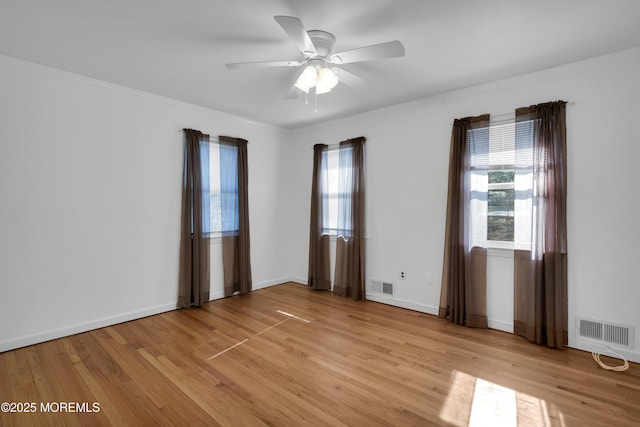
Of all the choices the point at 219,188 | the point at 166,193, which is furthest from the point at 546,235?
the point at 166,193

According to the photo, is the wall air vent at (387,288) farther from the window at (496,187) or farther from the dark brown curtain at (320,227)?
the window at (496,187)

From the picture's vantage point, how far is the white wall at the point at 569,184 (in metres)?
2.67

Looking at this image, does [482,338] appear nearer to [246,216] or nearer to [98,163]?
[246,216]

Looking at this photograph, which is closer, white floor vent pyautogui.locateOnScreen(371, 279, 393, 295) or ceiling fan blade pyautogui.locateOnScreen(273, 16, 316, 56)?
ceiling fan blade pyautogui.locateOnScreen(273, 16, 316, 56)

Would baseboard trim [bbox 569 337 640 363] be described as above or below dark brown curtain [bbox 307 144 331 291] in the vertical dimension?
below

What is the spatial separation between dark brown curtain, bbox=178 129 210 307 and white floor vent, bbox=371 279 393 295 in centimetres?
244

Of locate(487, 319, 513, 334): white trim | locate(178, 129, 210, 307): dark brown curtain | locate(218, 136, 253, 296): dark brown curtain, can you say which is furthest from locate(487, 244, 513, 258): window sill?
locate(178, 129, 210, 307): dark brown curtain

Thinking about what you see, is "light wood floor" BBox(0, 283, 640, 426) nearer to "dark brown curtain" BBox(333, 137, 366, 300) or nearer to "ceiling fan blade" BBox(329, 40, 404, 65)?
"dark brown curtain" BBox(333, 137, 366, 300)

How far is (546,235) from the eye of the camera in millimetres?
2922

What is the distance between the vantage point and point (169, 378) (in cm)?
234

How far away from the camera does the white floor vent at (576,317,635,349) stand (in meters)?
2.63

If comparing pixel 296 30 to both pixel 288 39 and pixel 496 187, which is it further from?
pixel 496 187

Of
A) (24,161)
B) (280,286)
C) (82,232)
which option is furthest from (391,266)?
(24,161)

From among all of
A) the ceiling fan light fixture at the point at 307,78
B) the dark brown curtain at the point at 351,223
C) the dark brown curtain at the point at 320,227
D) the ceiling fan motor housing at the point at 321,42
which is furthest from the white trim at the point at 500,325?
the ceiling fan motor housing at the point at 321,42
